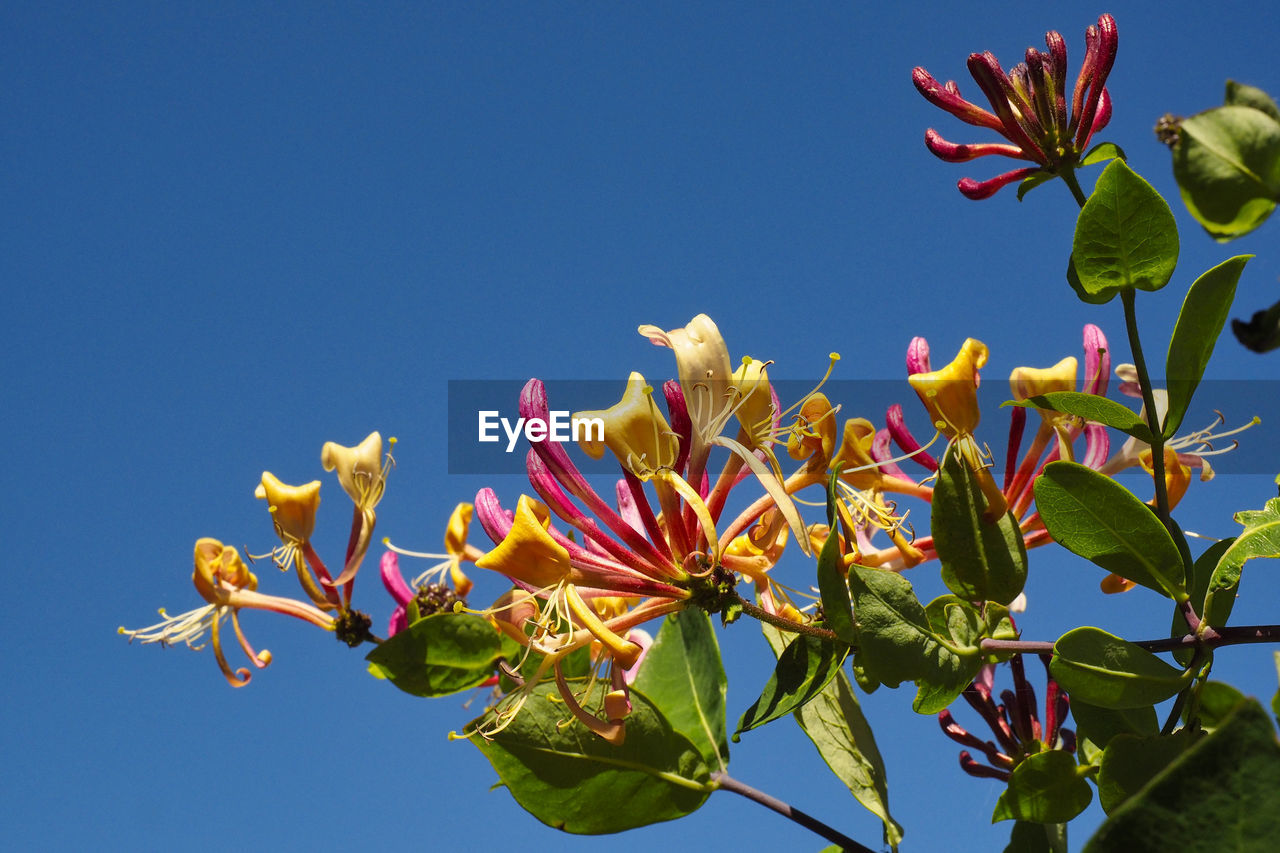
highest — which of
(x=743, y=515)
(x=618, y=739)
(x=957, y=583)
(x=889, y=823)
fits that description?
(x=743, y=515)

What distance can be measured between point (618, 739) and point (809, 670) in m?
0.22

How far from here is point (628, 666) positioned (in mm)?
1032

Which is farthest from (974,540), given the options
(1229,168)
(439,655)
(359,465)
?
(359,465)

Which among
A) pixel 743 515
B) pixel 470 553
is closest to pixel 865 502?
pixel 743 515

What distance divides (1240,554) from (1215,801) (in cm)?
46

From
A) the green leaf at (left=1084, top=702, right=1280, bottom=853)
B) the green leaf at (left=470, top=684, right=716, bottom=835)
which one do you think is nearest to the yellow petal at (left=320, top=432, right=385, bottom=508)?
the green leaf at (left=470, top=684, right=716, bottom=835)

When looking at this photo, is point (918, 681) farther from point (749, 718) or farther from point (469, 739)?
point (469, 739)

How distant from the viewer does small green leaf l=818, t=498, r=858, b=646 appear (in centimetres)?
90

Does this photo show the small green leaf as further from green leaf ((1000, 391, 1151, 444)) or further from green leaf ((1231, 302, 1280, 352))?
green leaf ((1231, 302, 1280, 352))

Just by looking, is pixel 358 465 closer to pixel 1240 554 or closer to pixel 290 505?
pixel 290 505

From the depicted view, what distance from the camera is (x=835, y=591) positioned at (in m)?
0.92

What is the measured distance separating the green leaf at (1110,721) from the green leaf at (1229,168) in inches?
19.9

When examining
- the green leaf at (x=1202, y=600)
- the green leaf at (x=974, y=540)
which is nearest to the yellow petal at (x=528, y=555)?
the green leaf at (x=974, y=540)

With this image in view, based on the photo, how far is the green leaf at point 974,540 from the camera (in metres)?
0.98
